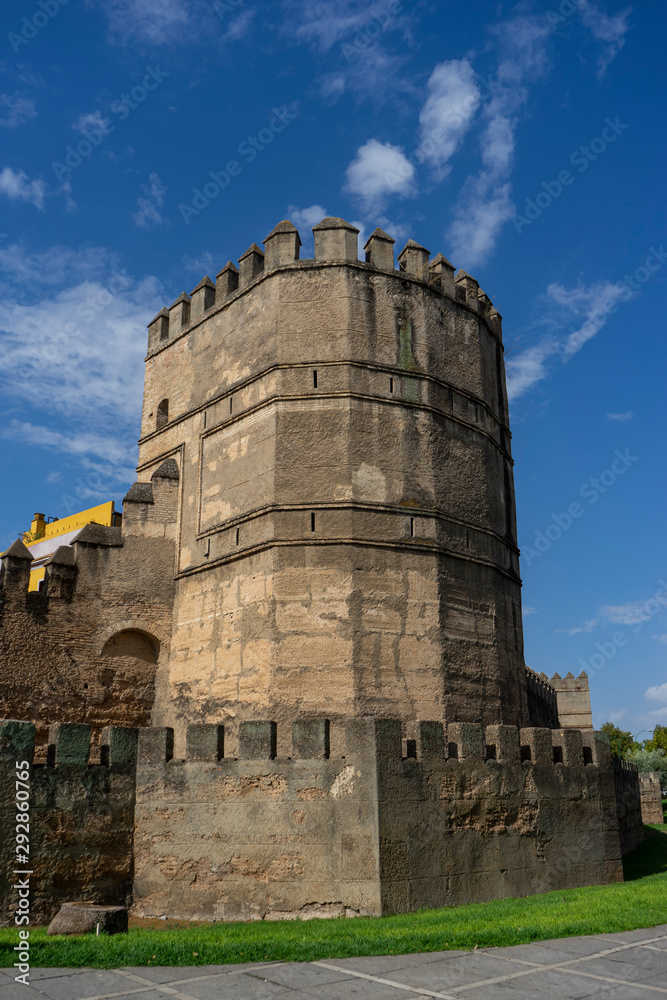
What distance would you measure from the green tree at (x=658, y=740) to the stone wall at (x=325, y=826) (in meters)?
47.7

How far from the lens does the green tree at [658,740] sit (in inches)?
2131

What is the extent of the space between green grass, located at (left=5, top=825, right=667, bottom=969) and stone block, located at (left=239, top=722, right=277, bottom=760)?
6.45 ft

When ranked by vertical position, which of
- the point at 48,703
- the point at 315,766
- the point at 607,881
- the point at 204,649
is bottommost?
the point at 607,881

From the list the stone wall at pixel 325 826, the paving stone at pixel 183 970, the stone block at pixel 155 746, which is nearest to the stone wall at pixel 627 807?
the stone wall at pixel 325 826

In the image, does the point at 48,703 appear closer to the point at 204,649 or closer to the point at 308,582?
the point at 204,649

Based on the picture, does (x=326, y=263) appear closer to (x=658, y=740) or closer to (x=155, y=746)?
(x=155, y=746)

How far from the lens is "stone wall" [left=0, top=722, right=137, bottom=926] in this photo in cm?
957

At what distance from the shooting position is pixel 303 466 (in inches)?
591

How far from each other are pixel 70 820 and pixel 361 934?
4.12 meters

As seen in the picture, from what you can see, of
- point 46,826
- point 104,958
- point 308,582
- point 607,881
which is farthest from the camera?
point 308,582

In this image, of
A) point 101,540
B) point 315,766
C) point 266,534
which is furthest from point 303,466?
point 315,766

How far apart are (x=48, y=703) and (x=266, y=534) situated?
507 centimetres

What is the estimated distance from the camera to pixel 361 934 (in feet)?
26.3

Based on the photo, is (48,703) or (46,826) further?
(48,703)
